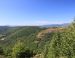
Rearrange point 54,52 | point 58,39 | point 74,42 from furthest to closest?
point 58,39
point 54,52
point 74,42

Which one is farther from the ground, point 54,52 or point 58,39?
point 58,39

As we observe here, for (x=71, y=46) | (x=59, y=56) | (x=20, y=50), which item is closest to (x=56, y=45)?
(x=59, y=56)

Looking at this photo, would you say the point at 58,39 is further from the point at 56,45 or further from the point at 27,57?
the point at 27,57

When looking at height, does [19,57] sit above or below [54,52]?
below

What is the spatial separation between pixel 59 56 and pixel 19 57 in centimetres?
2711

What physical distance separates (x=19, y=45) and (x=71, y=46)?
36.1 metres

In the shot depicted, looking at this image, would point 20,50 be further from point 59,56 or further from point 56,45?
point 59,56

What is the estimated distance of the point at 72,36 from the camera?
1379 inches

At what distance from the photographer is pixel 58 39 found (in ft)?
160

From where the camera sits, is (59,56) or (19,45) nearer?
(59,56)

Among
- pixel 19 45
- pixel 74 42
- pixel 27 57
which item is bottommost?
pixel 27 57

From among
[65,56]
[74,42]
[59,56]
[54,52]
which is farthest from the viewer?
[54,52]

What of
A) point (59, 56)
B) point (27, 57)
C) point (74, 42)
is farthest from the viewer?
point (27, 57)

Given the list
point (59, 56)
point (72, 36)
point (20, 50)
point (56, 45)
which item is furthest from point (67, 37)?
point (20, 50)
